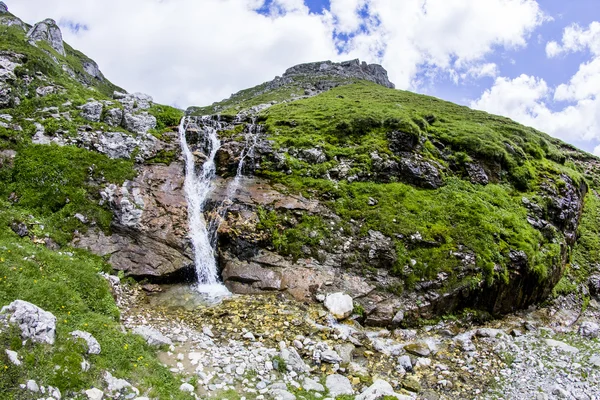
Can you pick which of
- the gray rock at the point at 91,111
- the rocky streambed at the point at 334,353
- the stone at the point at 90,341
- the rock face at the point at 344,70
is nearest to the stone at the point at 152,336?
the rocky streambed at the point at 334,353

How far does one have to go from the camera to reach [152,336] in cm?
1260

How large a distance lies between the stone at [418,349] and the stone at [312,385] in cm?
577

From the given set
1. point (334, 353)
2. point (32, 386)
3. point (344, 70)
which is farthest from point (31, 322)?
point (344, 70)

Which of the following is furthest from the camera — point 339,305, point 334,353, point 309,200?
point 309,200

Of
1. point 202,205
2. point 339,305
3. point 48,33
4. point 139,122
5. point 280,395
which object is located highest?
point 48,33

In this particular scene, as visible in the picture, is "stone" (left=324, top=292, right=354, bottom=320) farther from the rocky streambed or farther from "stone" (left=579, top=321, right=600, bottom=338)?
"stone" (left=579, top=321, right=600, bottom=338)

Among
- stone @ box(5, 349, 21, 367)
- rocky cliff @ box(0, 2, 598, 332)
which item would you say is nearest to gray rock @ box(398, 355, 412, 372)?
rocky cliff @ box(0, 2, 598, 332)

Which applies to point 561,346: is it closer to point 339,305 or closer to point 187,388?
point 339,305

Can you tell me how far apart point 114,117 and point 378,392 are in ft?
94.9

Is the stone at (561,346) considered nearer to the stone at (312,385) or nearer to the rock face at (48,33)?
the stone at (312,385)

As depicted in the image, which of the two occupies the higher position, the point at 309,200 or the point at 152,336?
the point at 309,200

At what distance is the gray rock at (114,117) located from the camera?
28.7 metres

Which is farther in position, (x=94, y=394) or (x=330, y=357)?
(x=330, y=357)

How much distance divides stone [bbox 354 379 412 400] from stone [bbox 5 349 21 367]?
31.3 feet
